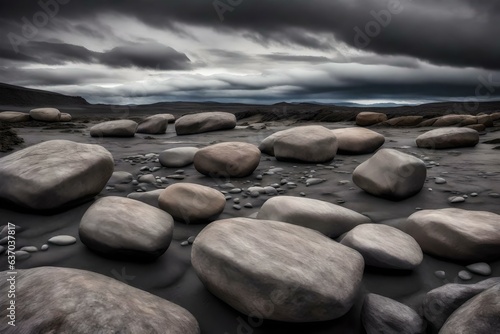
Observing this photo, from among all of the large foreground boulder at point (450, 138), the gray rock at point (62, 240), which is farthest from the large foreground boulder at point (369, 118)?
the gray rock at point (62, 240)

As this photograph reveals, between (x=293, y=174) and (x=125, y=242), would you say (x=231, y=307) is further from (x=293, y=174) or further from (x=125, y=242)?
(x=293, y=174)

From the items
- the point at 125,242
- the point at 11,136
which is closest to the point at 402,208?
the point at 125,242

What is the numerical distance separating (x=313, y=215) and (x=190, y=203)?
3.04ft

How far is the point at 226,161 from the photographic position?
361 cm

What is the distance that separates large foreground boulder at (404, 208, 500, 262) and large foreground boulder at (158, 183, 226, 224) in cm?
145

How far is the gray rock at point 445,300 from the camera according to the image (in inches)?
60.4

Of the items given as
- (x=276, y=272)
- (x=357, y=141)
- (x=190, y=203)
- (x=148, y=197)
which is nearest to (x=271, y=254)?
(x=276, y=272)

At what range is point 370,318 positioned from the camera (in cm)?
156

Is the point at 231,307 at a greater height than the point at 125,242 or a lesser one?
lesser

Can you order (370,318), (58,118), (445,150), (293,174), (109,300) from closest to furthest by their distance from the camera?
(109,300), (370,318), (293,174), (445,150), (58,118)

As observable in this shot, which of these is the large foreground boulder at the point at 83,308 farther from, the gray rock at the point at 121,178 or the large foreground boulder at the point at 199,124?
the large foreground boulder at the point at 199,124

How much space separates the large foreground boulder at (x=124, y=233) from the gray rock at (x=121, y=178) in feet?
4.43

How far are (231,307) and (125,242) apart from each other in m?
0.73

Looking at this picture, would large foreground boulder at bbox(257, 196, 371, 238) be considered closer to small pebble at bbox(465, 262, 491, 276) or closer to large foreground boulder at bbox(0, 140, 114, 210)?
small pebble at bbox(465, 262, 491, 276)
